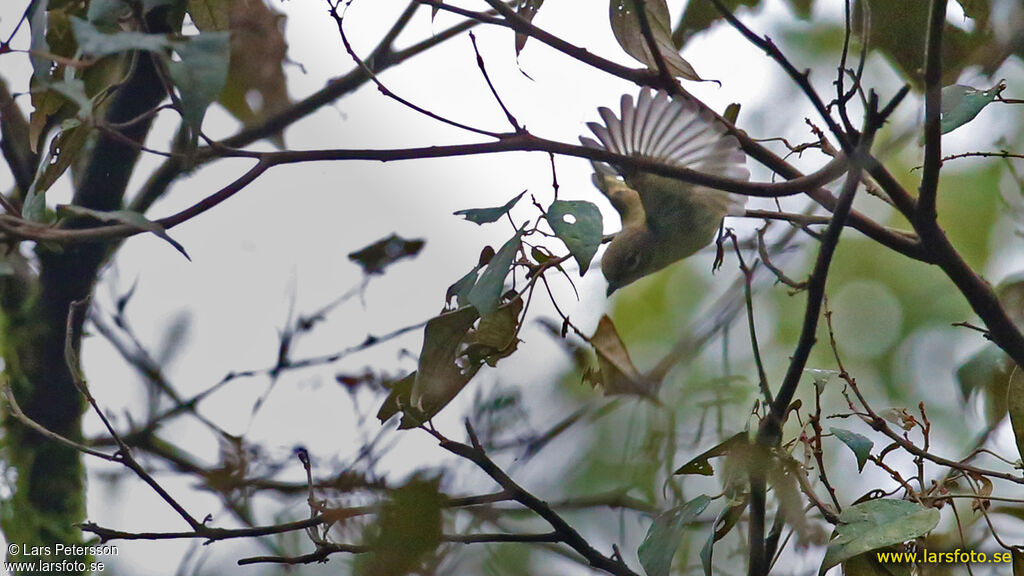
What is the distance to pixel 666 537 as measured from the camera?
63 cm

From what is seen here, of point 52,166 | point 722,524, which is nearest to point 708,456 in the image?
point 722,524

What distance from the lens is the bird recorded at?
2.63ft

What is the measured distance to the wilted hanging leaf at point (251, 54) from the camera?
79 centimetres

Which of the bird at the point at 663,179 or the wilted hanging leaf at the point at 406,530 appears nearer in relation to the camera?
the wilted hanging leaf at the point at 406,530

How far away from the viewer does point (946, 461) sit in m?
0.68

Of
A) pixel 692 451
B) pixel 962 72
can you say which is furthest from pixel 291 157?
pixel 962 72

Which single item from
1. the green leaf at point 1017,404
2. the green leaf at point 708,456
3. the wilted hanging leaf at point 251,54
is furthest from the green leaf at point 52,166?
the green leaf at point 1017,404

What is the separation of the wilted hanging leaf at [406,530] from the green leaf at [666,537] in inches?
9.3

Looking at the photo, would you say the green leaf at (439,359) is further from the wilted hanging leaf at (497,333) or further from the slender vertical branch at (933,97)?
A: the slender vertical branch at (933,97)

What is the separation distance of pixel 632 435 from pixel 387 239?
72 centimetres

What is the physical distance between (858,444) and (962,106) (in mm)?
279

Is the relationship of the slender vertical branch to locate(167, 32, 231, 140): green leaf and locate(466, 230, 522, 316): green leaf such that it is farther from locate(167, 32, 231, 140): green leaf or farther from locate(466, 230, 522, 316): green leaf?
locate(167, 32, 231, 140): green leaf

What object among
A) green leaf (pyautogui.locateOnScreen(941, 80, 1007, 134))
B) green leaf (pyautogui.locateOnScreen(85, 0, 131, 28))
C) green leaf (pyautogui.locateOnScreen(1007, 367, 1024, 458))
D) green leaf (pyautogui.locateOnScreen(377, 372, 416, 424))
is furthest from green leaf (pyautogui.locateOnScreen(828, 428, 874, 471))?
green leaf (pyautogui.locateOnScreen(85, 0, 131, 28))

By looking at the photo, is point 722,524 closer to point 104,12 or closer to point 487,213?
point 487,213
